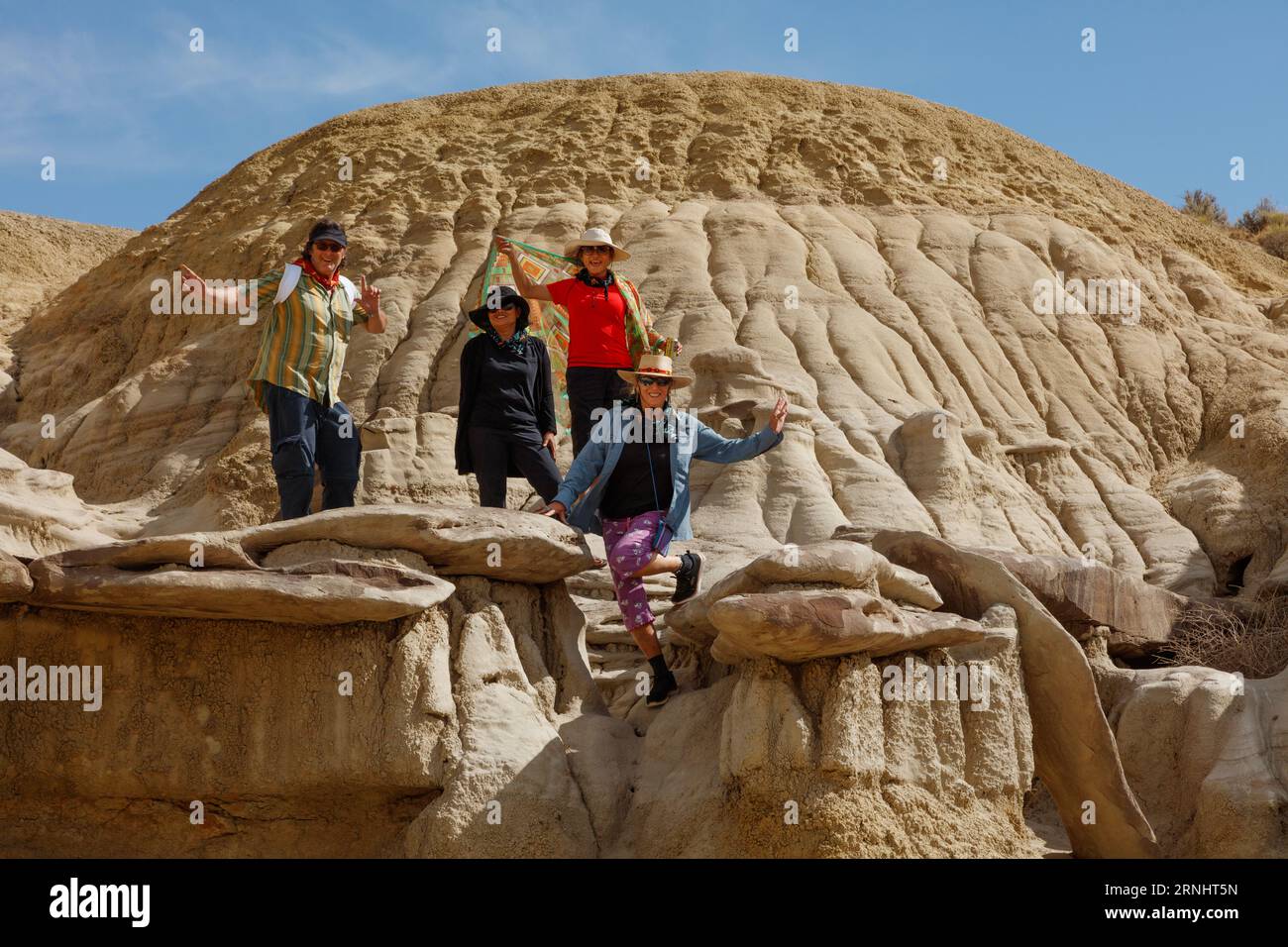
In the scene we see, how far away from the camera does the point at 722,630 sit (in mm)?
6617

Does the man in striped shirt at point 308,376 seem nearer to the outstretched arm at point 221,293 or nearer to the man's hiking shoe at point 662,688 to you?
the outstretched arm at point 221,293

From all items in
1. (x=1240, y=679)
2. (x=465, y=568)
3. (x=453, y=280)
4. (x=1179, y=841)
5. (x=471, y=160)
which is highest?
(x=471, y=160)

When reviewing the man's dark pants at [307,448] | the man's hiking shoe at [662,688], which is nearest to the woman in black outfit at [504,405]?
the man's dark pants at [307,448]

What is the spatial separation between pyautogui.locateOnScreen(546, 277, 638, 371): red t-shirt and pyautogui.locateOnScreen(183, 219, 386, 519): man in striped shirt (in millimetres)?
1108

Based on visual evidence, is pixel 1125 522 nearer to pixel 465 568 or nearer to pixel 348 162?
pixel 465 568

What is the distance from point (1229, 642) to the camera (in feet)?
32.9

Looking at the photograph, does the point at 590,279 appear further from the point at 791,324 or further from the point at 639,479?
the point at 791,324

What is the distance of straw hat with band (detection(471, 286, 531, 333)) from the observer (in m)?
8.35

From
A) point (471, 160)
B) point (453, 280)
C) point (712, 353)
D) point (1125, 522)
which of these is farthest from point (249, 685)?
point (471, 160)

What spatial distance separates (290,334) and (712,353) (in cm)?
662

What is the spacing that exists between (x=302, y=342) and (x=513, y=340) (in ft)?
3.84

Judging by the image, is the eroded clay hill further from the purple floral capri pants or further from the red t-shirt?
the purple floral capri pants

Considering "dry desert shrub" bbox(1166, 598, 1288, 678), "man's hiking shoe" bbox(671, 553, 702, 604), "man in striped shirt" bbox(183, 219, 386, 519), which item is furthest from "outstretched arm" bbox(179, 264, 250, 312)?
"dry desert shrub" bbox(1166, 598, 1288, 678)

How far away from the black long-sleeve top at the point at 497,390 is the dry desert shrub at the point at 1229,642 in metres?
4.44
